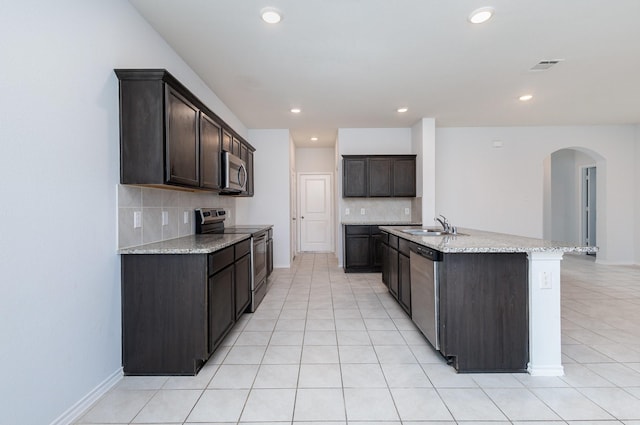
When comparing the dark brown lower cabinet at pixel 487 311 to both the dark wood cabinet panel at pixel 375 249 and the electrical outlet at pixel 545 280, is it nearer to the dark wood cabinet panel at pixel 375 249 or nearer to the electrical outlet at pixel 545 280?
the electrical outlet at pixel 545 280

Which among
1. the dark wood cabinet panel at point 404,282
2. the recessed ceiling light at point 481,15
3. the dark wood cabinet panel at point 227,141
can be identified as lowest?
the dark wood cabinet panel at point 404,282

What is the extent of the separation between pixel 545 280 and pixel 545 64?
2.51 meters

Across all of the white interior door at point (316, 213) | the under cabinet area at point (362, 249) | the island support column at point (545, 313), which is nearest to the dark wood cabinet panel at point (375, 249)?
the under cabinet area at point (362, 249)

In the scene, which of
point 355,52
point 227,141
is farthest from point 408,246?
point 227,141

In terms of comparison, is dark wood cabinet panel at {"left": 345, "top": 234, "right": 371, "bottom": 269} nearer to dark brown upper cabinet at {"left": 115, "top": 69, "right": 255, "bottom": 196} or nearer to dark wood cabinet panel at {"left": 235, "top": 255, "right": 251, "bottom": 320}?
Result: dark wood cabinet panel at {"left": 235, "top": 255, "right": 251, "bottom": 320}

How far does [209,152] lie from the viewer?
2895 mm

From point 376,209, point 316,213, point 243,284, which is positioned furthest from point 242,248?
point 316,213

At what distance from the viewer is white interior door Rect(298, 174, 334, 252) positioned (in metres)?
7.77

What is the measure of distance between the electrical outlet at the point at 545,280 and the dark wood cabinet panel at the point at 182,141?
2654 millimetres

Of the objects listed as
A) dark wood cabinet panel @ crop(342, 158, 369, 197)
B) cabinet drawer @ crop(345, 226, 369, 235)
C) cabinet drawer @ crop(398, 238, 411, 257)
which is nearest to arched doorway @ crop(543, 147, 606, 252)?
dark wood cabinet panel @ crop(342, 158, 369, 197)

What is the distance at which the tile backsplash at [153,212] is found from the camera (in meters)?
2.15

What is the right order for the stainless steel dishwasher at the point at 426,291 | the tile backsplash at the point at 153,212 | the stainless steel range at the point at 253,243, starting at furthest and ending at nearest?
the stainless steel range at the point at 253,243 → the stainless steel dishwasher at the point at 426,291 → the tile backsplash at the point at 153,212

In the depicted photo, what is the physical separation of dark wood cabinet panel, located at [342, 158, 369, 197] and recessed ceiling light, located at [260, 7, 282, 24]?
3.30 m

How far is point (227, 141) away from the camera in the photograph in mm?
3465
